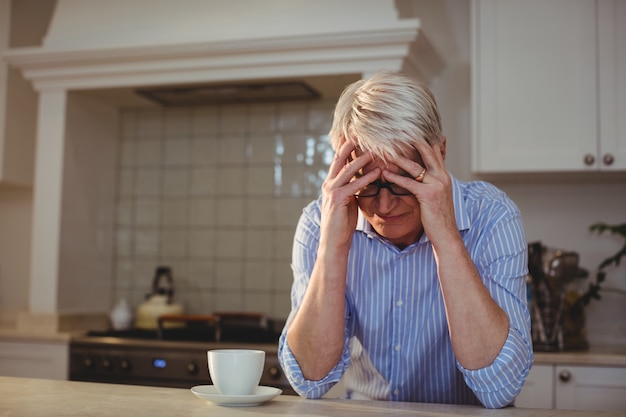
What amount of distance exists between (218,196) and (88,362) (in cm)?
95

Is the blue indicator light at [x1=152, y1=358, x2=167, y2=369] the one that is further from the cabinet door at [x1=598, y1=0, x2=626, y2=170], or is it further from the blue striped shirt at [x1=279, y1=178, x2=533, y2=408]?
the cabinet door at [x1=598, y1=0, x2=626, y2=170]

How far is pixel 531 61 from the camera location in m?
2.77

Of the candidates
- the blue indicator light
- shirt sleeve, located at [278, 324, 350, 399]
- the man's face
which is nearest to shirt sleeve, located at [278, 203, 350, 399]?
shirt sleeve, located at [278, 324, 350, 399]

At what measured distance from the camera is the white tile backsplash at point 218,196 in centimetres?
332

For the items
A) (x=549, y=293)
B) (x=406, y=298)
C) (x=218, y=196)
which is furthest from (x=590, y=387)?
(x=218, y=196)

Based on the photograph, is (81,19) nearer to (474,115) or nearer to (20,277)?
(20,277)

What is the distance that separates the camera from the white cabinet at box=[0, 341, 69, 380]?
2.96m

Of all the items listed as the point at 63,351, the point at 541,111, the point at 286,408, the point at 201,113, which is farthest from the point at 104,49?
the point at 286,408

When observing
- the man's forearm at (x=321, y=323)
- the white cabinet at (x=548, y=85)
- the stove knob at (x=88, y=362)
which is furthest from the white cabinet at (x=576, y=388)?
the stove knob at (x=88, y=362)

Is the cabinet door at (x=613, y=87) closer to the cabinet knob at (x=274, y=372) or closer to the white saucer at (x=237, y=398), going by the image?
the cabinet knob at (x=274, y=372)

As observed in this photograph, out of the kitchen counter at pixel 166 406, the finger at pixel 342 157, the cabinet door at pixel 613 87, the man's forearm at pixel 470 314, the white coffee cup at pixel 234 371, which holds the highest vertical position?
the cabinet door at pixel 613 87

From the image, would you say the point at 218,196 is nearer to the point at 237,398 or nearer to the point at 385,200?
the point at 385,200

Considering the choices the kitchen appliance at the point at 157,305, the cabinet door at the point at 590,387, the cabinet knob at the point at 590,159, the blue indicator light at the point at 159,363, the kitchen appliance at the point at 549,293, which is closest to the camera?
the cabinet door at the point at 590,387

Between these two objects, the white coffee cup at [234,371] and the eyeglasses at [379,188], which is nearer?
the white coffee cup at [234,371]
